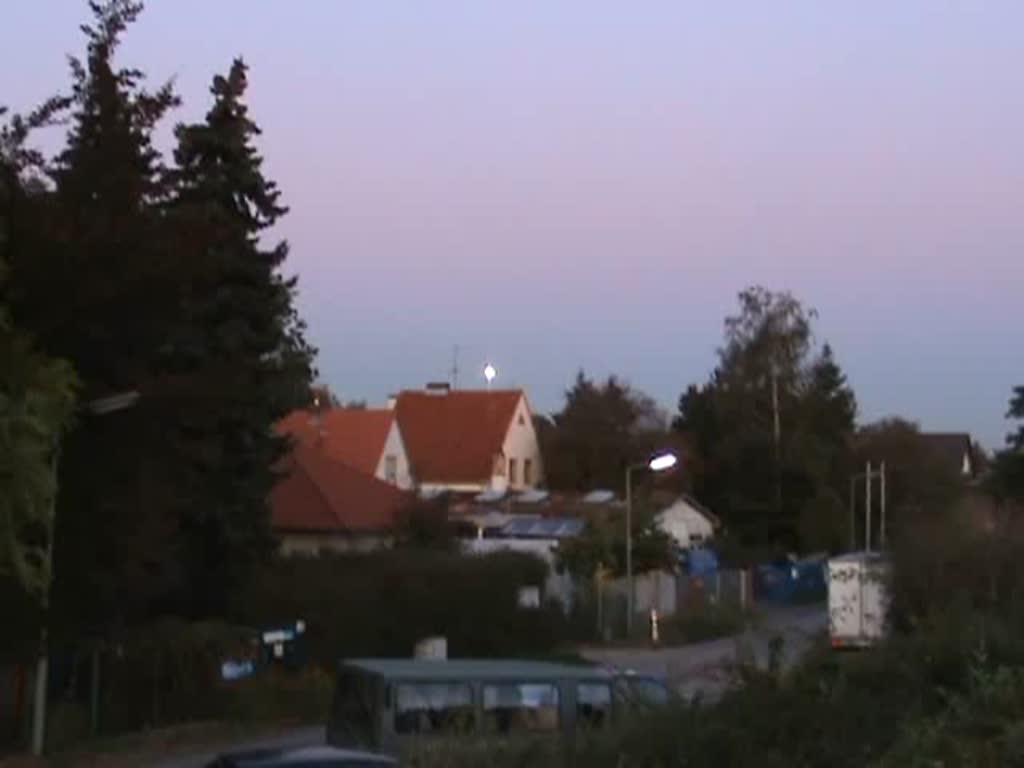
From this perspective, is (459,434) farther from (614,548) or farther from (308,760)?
(308,760)

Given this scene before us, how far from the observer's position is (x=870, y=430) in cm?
9406

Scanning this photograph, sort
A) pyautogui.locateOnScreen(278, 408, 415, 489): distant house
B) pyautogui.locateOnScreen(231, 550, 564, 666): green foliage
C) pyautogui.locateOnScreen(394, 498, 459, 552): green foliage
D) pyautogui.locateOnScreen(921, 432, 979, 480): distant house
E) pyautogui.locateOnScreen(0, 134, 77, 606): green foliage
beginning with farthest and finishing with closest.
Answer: pyautogui.locateOnScreen(921, 432, 979, 480): distant house, pyautogui.locateOnScreen(278, 408, 415, 489): distant house, pyautogui.locateOnScreen(394, 498, 459, 552): green foliage, pyautogui.locateOnScreen(231, 550, 564, 666): green foliage, pyautogui.locateOnScreen(0, 134, 77, 606): green foliage

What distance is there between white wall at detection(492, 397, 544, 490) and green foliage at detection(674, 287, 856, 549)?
806 cm

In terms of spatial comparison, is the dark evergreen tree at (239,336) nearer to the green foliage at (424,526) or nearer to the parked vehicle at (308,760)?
the green foliage at (424,526)

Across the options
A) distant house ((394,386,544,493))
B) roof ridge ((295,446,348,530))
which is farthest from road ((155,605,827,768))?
distant house ((394,386,544,493))

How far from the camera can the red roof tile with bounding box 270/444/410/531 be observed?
54938 millimetres

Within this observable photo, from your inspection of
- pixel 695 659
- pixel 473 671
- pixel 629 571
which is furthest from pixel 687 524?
pixel 473 671

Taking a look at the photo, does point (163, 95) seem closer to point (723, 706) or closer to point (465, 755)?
point (465, 755)

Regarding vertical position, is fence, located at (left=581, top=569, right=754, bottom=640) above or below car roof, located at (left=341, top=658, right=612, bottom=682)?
above

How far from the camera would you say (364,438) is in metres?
80.8

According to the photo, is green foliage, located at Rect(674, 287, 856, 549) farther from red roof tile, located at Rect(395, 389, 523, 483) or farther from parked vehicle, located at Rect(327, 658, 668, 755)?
parked vehicle, located at Rect(327, 658, 668, 755)

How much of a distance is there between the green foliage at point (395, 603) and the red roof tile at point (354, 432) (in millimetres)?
34631

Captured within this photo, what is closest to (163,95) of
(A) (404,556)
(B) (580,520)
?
(A) (404,556)

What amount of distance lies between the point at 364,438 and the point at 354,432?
2.33ft
